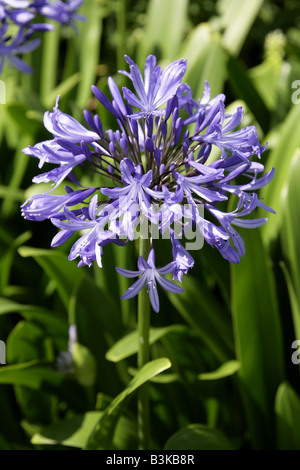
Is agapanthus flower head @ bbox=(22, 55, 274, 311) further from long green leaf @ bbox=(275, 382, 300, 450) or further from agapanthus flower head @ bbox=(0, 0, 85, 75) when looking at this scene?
agapanthus flower head @ bbox=(0, 0, 85, 75)

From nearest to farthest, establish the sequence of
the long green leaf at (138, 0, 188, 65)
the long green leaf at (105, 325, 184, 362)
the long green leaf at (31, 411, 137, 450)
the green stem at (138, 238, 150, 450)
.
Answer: the green stem at (138, 238, 150, 450)
the long green leaf at (105, 325, 184, 362)
the long green leaf at (31, 411, 137, 450)
the long green leaf at (138, 0, 188, 65)

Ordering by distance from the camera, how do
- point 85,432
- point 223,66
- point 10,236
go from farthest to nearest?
point 10,236, point 223,66, point 85,432

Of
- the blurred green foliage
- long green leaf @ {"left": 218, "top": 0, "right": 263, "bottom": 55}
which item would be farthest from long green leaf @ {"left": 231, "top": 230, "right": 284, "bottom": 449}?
long green leaf @ {"left": 218, "top": 0, "right": 263, "bottom": 55}

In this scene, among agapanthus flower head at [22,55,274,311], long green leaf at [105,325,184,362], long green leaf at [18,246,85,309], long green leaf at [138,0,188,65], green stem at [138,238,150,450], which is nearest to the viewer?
agapanthus flower head at [22,55,274,311]
